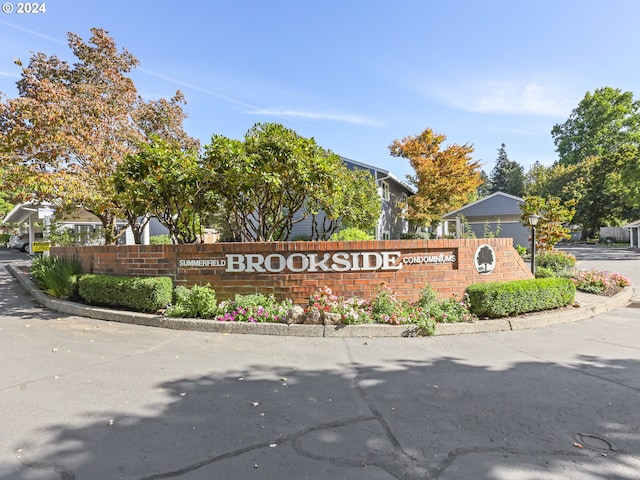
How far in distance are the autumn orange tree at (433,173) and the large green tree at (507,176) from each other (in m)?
50.6

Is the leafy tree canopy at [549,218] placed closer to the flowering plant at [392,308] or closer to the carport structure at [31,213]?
the flowering plant at [392,308]

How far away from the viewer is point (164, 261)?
24.2 ft

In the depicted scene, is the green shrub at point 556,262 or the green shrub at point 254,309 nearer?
the green shrub at point 254,309

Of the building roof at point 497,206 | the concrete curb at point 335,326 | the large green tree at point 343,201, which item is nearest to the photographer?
the concrete curb at point 335,326

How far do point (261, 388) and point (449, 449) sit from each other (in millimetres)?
1888

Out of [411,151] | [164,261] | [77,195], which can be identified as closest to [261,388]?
[164,261]

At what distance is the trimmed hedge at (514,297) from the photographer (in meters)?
6.43

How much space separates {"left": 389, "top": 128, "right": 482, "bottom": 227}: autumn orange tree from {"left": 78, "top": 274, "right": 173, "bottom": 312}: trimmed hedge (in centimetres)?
1982

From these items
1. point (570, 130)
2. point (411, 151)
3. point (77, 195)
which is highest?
point (570, 130)

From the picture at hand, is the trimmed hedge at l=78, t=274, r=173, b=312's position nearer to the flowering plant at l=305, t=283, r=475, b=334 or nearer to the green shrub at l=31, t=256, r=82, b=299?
the green shrub at l=31, t=256, r=82, b=299

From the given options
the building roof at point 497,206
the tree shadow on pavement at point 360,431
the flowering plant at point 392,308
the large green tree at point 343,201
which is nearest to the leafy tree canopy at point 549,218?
the large green tree at point 343,201

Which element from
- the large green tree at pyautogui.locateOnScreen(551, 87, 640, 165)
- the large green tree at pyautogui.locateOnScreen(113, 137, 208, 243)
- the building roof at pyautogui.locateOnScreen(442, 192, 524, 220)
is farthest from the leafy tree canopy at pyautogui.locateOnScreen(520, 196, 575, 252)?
the large green tree at pyautogui.locateOnScreen(551, 87, 640, 165)

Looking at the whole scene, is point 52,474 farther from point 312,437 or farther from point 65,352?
point 65,352

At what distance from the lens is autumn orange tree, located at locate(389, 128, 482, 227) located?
2423cm
